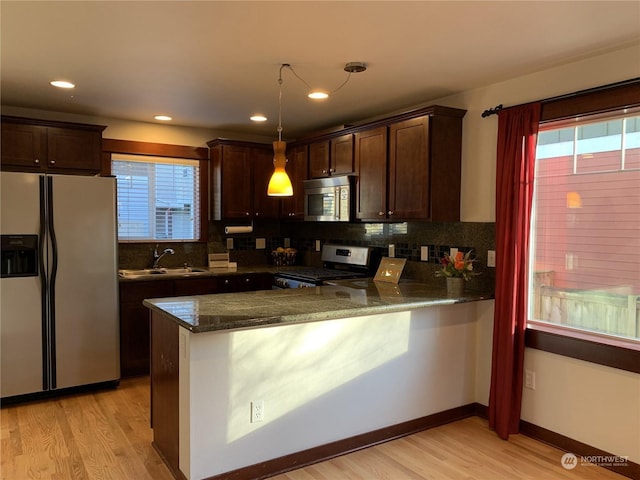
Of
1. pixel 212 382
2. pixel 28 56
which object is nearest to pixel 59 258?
pixel 28 56

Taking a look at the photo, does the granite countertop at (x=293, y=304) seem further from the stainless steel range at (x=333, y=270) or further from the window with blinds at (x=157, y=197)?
the window with blinds at (x=157, y=197)

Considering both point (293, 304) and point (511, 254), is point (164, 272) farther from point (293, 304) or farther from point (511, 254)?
point (511, 254)

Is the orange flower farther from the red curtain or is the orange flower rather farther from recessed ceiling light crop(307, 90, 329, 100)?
recessed ceiling light crop(307, 90, 329, 100)

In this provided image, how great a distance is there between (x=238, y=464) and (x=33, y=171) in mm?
3003

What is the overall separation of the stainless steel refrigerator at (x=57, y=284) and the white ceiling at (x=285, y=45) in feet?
2.63

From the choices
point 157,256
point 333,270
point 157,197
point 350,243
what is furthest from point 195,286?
point 350,243

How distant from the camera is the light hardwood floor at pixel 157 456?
2664mm

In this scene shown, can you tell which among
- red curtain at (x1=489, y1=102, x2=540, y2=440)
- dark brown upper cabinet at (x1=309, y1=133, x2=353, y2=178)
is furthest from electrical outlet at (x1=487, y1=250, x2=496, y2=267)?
dark brown upper cabinet at (x1=309, y1=133, x2=353, y2=178)

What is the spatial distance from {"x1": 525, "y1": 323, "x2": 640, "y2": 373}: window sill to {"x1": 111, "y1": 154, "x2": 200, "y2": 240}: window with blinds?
342 cm

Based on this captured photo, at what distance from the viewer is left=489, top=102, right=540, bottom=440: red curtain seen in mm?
3098

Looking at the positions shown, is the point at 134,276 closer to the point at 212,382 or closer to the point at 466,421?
the point at 212,382

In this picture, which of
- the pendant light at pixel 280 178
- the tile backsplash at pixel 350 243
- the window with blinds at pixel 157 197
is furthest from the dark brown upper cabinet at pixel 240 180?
the pendant light at pixel 280 178

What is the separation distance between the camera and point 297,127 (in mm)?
5047

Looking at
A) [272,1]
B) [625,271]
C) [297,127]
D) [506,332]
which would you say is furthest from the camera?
[297,127]
